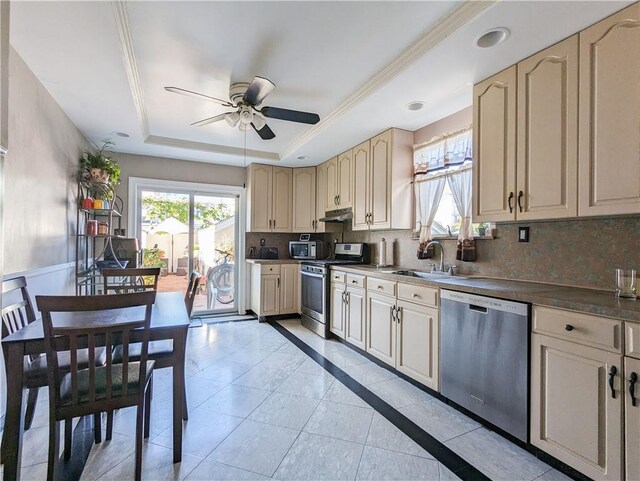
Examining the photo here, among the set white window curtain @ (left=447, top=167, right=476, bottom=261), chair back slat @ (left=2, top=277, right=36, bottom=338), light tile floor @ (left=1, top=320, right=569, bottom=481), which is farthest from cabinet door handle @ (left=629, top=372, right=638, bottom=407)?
chair back slat @ (left=2, top=277, right=36, bottom=338)

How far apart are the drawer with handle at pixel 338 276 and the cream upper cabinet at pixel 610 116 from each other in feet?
7.41

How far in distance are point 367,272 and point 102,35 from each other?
2695mm

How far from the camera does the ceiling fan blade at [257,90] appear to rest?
2.08 metres

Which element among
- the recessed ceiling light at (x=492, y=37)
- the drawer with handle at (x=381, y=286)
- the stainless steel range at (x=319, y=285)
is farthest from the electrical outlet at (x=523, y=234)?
the stainless steel range at (x=319, y=285)

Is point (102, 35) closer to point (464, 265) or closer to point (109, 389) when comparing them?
point (109, 389)

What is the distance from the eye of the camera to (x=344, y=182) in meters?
4.15

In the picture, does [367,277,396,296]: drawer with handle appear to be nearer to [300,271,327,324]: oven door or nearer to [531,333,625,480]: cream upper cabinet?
[300,271,327,324]: oven door

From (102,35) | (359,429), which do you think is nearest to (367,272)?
(359,429)

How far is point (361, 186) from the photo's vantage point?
12.4 ft

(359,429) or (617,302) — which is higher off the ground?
(617,302)

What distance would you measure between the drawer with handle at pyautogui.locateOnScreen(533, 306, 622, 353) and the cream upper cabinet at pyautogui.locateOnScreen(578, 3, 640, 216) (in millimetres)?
598

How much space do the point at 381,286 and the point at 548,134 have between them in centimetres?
172

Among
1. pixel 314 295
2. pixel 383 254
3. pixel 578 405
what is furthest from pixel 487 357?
pixel 314 295

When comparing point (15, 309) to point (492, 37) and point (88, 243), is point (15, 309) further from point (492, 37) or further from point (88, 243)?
point (492, 37)
